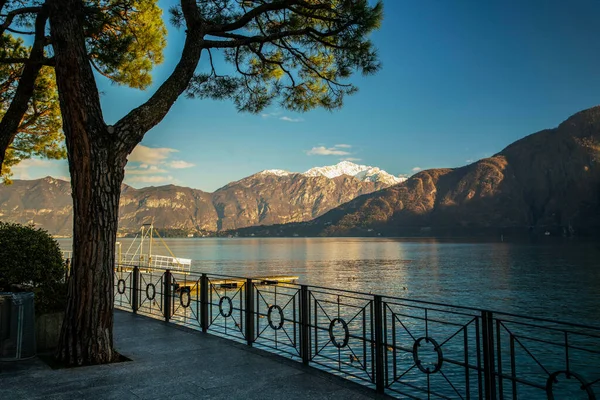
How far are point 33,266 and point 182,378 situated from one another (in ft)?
11.7

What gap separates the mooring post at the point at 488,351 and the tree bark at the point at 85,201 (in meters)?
4.97

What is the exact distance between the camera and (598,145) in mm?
189375

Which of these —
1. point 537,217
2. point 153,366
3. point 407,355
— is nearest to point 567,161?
point 537,217

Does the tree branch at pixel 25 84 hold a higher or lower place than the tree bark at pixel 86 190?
higher

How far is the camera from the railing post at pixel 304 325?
22.2 ft

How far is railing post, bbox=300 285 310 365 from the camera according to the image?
6753mm

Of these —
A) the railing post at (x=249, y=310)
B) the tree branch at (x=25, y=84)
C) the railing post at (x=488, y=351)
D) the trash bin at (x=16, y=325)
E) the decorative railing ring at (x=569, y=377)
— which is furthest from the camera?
the tree branch at (x=25, y=84)

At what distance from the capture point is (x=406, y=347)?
1523 centimetres

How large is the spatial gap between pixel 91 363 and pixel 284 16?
6955mm

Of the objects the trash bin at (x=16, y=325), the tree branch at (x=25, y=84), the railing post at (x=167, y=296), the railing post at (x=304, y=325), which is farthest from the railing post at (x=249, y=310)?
the tree branch at (x=25, y=84)

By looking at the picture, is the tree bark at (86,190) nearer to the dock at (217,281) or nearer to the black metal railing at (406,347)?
the black metal railing at (406,347)

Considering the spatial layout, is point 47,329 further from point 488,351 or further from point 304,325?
point 488,351

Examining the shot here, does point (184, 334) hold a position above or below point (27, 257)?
below

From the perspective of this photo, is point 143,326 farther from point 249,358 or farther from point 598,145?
point 598,145
